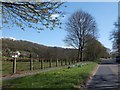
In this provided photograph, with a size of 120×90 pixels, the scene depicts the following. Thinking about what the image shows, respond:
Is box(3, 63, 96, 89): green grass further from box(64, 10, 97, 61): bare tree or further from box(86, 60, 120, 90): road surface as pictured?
box(64, 10, 97, 61): bare tree

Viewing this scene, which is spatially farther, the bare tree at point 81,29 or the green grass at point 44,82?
the bare tree at point 81,29

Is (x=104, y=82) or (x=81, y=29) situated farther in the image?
(x=81, y=29)

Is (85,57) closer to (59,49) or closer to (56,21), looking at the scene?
(59,49)

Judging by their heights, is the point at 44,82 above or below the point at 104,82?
above

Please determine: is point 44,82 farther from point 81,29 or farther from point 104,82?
point 81,29

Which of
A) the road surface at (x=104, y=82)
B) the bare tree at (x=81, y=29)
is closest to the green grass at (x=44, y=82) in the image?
the road surface at (x=104, y=82)

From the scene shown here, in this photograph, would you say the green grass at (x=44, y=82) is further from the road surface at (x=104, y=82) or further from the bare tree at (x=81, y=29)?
the bare tree at (x=81, y=29)

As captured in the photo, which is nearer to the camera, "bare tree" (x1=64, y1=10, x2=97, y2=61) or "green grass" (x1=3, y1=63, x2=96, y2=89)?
"green grass" (x1=3, y1=63, x2=96, y2=89)

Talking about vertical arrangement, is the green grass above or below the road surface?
above

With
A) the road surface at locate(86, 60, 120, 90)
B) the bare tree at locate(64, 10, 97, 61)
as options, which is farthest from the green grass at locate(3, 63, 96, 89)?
the bare tree at locate(64, 10, 97, 61)

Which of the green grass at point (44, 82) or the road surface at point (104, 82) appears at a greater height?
Answer: the green grass at point (44, 82)

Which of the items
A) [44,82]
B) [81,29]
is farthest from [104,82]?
[81,29]

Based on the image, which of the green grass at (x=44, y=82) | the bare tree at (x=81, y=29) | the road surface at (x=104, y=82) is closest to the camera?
the green grass at (x=44, y=82)

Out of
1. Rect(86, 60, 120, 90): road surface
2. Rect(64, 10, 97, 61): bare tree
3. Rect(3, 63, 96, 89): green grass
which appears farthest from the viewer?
Rect(64, 10, 97, 61): bare tree
